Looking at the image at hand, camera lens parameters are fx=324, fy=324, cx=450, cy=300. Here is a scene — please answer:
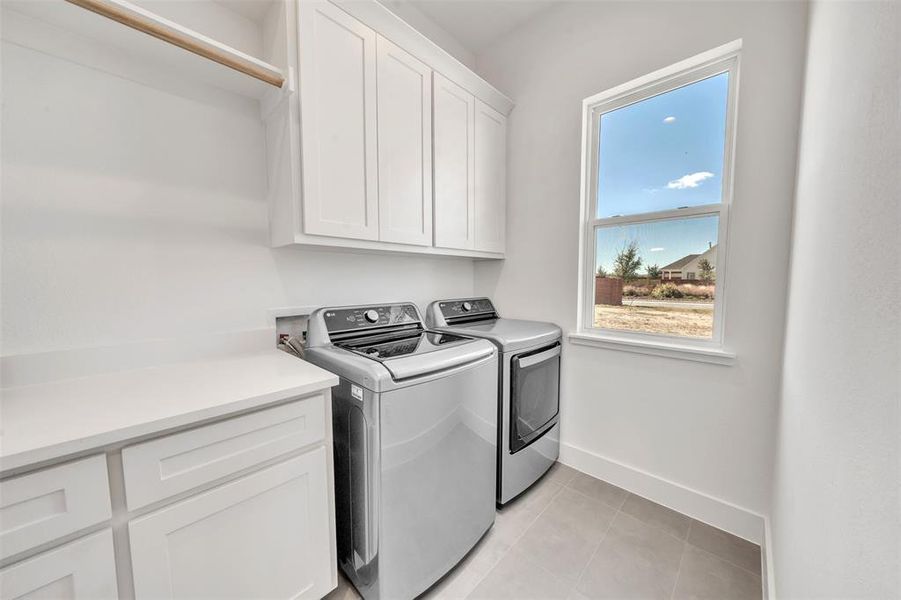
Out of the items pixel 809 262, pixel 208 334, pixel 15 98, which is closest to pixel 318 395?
pixel 208 334

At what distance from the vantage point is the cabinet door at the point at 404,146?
62.2 inches

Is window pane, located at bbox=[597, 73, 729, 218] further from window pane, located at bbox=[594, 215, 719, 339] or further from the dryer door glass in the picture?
the dryer door glass

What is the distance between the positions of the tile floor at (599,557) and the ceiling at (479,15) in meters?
2.99

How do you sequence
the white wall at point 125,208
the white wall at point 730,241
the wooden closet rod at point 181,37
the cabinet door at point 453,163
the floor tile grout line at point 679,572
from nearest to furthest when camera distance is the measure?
the wooden closet rod at point 181,37, the white wall at point 125,208, the floor tile grout line at point 679,572, the white wall at point 730,241, the cabinet door at point 453,163

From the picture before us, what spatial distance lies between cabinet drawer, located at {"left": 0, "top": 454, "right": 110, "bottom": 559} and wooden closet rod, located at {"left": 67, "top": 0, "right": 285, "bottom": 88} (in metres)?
1.21

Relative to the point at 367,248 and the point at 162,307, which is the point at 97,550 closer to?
the point at 162,307

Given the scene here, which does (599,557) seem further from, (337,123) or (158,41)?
(158,41)

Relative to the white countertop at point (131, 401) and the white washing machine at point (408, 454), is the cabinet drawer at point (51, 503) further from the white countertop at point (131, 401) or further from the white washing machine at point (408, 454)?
the white washing machine at point (408, 454)

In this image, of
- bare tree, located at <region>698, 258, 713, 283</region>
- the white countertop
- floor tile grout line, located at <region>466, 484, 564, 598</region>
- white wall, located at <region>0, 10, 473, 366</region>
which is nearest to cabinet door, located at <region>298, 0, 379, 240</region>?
white wall, located at <region>0, 10, 473, 366</region>

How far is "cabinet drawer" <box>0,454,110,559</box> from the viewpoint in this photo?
0.66 meters

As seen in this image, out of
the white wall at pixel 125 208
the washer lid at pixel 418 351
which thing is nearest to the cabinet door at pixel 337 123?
the white wall at pixel 125 208

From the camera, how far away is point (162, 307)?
1.31m

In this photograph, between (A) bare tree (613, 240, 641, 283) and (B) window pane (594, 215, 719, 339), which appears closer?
(B) window pane (594, 215, 719, 339)

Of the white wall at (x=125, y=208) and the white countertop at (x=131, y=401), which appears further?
the white wall at (x=125, y=208)
